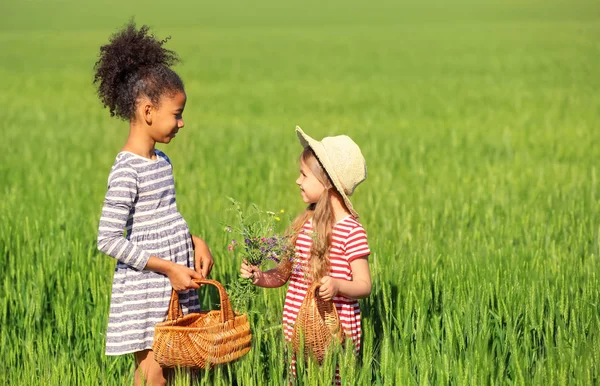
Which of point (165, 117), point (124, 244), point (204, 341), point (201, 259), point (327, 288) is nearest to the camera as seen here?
point (204, 341)

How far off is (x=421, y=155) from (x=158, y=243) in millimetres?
7142

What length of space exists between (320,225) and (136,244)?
25.5 inches

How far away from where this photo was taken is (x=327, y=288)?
3260 millimetres

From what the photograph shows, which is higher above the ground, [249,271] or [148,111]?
[148,111]

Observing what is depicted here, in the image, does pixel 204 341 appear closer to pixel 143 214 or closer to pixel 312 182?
pixel 143 214

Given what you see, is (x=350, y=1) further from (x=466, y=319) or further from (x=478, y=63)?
(x=466, y=319)

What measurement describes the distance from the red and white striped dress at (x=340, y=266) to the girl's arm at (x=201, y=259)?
12.4 inches

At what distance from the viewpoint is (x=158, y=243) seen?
346 cm

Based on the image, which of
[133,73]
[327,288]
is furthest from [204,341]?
[133,73]

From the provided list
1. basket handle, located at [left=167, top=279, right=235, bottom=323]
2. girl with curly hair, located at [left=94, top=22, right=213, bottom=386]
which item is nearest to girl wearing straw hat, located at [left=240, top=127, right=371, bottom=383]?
basket handle, located at [left=167, top=279, right=235, bottom=323]

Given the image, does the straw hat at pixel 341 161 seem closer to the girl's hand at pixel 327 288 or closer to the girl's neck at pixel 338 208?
the girl's neck at pixel 338 208

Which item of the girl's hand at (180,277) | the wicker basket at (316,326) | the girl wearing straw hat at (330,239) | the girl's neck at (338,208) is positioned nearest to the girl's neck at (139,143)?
the girl's hand at (180,277)

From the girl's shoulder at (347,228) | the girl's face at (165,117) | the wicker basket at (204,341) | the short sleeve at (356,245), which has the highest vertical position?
the girl's face at (165,117)

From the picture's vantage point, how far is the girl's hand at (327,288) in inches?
128
